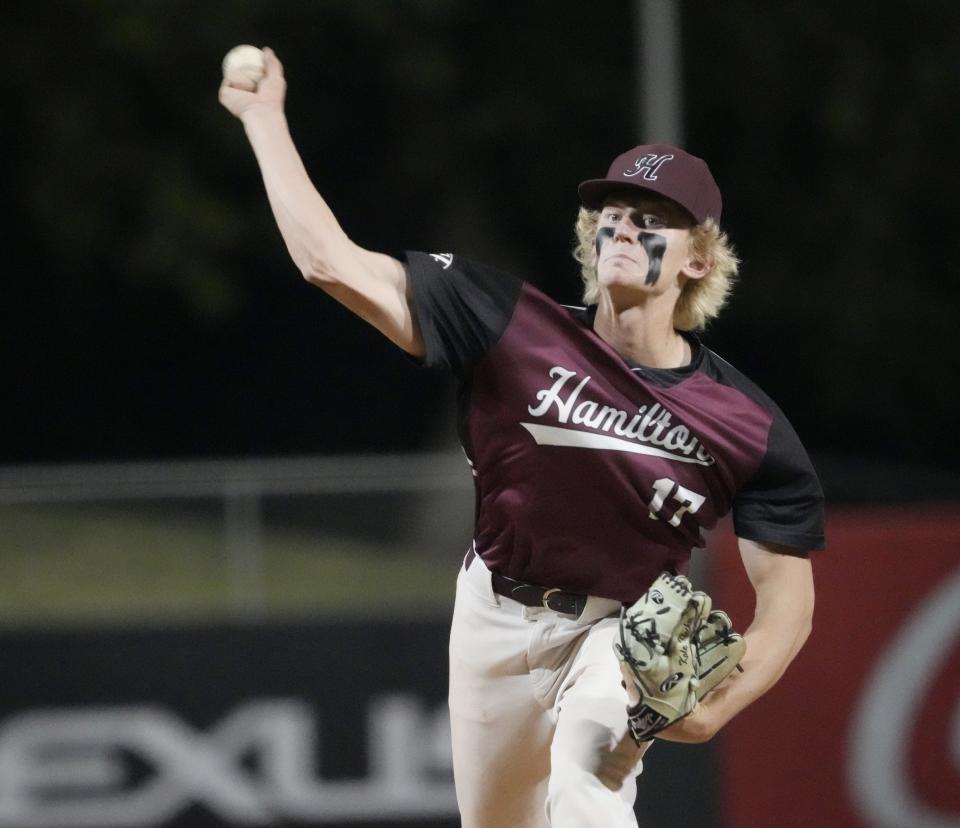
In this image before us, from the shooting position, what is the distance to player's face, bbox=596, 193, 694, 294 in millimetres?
3910

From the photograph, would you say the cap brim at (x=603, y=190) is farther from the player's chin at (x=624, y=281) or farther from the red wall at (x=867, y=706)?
the red wall at (x=867, y=706)

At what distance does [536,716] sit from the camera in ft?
14.1

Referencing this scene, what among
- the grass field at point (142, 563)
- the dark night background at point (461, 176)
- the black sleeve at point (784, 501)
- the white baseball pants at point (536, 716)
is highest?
the dark night background at point (461, 176)

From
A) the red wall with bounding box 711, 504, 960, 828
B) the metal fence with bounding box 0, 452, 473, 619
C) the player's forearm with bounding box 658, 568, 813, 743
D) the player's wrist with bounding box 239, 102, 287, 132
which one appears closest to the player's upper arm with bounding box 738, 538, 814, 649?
the player's forearm with bounding box 658, 568, 813, 743

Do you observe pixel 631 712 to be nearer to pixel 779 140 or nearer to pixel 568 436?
pixel 568 436

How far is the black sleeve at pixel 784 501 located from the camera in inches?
161

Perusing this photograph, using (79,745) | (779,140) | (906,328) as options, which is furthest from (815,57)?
(79,745)

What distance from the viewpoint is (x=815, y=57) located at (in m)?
14.4

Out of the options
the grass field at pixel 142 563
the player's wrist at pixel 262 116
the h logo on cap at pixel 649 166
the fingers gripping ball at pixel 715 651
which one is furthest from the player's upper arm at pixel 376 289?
the grass field at pixel 142 563

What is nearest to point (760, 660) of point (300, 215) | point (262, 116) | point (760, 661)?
point (760, 661)

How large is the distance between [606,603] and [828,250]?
11581 millimetres

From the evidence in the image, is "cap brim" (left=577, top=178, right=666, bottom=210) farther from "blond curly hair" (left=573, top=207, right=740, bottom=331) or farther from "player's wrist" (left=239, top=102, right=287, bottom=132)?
"player's wrist" (left=239, top=102, right=287, bottom=132)

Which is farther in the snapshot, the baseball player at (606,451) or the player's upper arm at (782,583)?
the player's upper arm at (782,583)

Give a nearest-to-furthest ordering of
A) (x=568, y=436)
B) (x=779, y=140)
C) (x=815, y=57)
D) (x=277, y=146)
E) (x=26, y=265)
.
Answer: (x=277, y=146) → (x=568, y=436) → (x=815, y=57) → (x=779, y=140) → (x=26, y=265)
